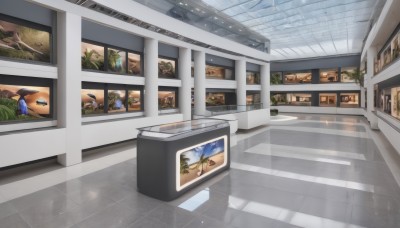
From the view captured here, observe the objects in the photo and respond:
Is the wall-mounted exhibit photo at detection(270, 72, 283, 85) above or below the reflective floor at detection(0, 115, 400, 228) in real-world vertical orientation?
above

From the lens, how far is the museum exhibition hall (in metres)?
3.96

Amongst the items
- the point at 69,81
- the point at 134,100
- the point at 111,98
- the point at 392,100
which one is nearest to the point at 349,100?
the point at 392,100

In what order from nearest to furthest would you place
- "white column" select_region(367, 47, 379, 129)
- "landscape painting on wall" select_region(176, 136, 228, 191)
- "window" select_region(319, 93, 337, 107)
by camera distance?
"landscape painting on wall" select_region(176, 136, 228, 191) < "white column" select_region(367, 47, 379, 129) < "window" select_region(319, 93, 337, 107)

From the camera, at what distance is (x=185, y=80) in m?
11.9

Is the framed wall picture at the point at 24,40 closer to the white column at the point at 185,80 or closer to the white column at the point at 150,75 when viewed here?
the white column at the point at 150,75

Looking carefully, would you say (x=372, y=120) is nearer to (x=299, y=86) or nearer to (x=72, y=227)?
(x=299, y=86)

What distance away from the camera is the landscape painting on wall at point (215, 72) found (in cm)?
1516

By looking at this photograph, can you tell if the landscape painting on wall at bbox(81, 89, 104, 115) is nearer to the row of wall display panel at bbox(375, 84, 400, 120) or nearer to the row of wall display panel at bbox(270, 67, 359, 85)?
the row of wall display panel at bbox(375, 84, 400, 120)

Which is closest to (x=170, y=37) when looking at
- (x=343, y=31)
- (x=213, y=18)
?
(x=213, y=18)

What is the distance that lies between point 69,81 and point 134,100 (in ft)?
12.1

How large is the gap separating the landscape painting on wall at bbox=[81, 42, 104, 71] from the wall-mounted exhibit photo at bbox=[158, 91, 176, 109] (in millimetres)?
3326

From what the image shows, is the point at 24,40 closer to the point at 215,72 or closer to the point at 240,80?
the point at 215,72

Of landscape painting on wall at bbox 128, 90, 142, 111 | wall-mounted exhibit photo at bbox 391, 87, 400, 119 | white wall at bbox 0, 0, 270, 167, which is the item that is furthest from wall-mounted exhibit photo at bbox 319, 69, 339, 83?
landscape painting on wall at bbox 128, 90, 142, 111

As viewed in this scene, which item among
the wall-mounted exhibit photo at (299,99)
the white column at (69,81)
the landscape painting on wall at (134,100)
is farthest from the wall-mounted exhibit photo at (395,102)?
the wall-mounted exhibit photo at (299,99)
